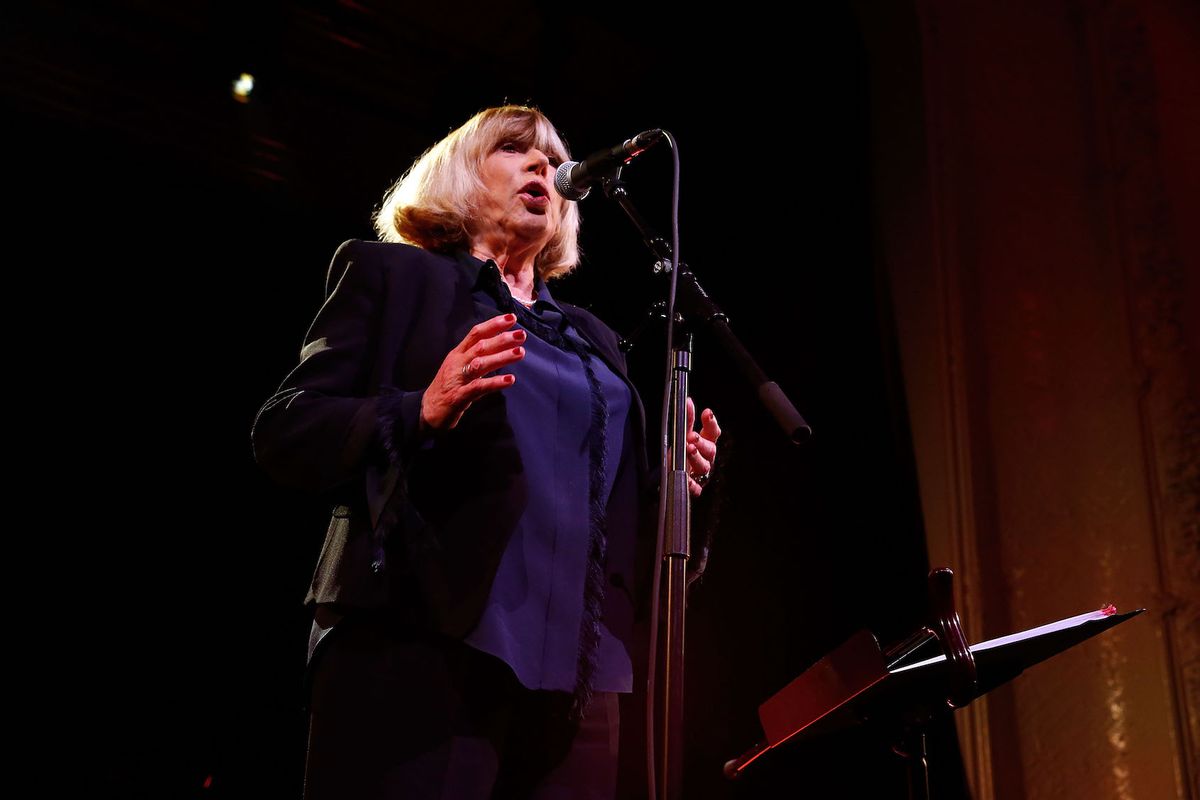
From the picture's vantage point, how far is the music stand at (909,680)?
3.64 feet

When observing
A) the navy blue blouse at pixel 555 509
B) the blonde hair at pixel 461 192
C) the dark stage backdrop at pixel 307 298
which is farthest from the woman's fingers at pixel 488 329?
the dark stage backdrop at pixel 307 298

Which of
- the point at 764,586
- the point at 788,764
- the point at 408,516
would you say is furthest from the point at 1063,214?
the point at 408,516

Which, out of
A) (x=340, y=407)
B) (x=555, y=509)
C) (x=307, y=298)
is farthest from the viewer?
(x=307, y=298)

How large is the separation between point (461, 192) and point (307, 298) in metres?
2.45

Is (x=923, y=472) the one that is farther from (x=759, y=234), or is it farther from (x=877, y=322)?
(x=759, y=234)

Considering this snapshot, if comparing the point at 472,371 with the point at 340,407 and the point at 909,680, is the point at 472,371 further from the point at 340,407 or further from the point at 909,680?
the point at 909,680

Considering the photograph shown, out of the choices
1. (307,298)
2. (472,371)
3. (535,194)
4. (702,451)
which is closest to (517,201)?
(535,194)

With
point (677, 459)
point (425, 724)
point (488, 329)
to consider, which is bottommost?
point (425, 724)

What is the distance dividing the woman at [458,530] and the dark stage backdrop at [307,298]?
109 centimetres

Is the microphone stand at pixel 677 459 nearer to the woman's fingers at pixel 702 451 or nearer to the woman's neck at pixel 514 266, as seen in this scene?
the woman's fingers at pixel 702 451

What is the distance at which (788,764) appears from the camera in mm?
2334

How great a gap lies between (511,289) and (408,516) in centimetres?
66

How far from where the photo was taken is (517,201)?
1753mm

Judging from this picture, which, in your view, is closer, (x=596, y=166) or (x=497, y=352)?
(x=497, y=352)
